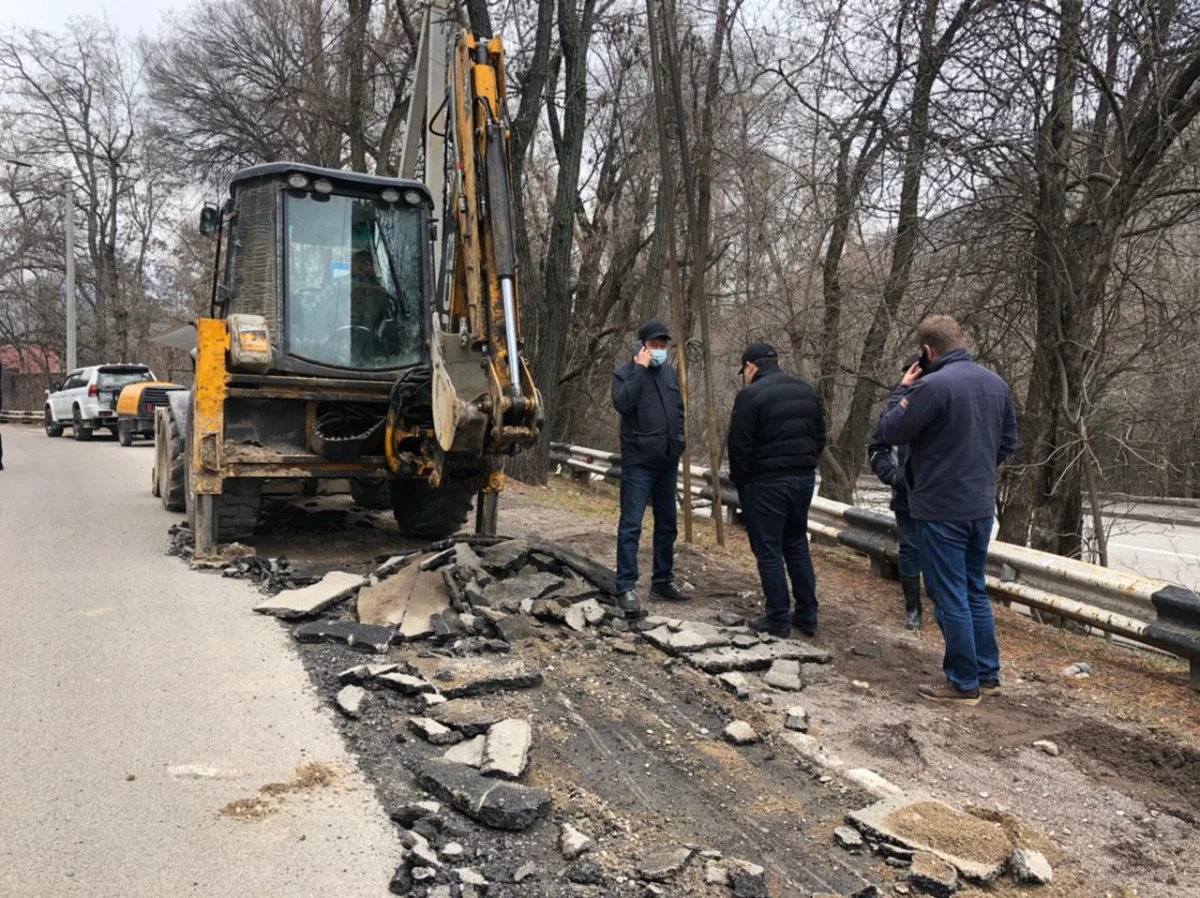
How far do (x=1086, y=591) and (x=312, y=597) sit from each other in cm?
503

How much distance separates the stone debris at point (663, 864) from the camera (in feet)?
10.0

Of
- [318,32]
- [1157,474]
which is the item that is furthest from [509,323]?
[318,32]

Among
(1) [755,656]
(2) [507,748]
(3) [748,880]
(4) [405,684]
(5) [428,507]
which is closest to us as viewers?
(3) [748,880]

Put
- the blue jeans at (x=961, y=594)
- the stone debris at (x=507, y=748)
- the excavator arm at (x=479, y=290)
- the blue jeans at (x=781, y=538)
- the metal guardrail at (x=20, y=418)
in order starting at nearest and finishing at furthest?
the stone debris at (x=507, y=748) < the blue jeans at (x=961, y=594) < the blue jeans at (x=781, y=538) < the excavator arm at (x=479, y=290) < the metal guardrail at (x=20, y=418)

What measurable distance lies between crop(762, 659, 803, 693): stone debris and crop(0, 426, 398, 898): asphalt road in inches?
90.7

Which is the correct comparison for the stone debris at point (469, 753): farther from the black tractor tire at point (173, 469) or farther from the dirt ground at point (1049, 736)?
the black tractor tire at point (173, 469)

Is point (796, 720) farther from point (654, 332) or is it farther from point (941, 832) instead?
point (654, 332)

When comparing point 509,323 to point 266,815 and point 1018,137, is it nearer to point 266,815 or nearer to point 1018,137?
point 266,815

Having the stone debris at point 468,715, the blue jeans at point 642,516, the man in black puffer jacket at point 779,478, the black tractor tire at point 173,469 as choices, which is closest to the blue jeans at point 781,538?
the man in black puffer jacket at point 779,478

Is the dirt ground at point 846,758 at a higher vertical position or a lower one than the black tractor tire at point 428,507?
lower

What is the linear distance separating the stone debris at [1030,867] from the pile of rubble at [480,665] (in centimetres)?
90

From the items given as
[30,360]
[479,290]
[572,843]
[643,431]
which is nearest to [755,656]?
[643,431]

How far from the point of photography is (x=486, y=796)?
11.3 feet

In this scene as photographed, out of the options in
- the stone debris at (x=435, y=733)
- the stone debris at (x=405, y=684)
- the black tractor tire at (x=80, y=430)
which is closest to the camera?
the stone debris at (x=435, y=733)
